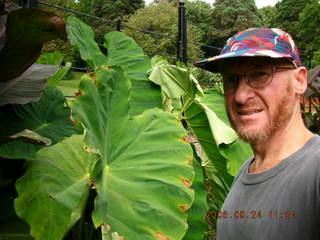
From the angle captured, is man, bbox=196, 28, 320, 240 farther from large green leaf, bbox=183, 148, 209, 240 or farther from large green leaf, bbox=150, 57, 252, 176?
large green leaf, bbox=150, 57, 252, 176

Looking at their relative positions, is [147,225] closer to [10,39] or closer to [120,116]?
[120,116]

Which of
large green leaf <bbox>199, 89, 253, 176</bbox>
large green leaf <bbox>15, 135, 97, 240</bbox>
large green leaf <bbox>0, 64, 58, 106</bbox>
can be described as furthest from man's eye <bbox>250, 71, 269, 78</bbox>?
large green leaf <bbox>199, 89, 253, 176</bbox>

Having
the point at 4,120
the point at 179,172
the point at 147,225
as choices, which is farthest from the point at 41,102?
the point at 147,225

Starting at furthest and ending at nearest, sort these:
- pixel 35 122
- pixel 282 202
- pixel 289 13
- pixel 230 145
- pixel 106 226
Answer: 1. pixel 289 13
2. pixel 230 145
3. pixel 35 122
4. pixel 106 226
5. pixel 282 202

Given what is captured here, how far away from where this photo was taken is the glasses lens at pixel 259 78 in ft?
3.34

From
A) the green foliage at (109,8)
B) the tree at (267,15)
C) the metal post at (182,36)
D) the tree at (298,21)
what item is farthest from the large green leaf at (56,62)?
the tree at (267,15)

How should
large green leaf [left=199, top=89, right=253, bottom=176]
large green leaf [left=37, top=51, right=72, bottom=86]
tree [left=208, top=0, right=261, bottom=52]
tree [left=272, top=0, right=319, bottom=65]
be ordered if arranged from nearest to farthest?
large green leaf [left=199, top=89, right=253, bottom=176]
large green leaf [left=37, top=51, right=72, bottom=86]
tree [left=272, top=0, right=319, bottom=65]
tree [left=208, top=0, right=261, bottom=52]

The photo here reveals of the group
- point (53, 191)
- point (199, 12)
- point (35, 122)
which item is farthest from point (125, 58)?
point (199, 12)

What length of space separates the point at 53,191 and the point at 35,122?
467mm

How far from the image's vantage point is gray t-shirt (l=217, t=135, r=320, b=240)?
85cm

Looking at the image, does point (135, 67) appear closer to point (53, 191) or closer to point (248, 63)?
point (53, 191)

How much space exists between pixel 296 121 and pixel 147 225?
19.8 inches

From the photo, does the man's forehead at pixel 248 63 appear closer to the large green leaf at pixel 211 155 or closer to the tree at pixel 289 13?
the large green leaf at pixel 211 155

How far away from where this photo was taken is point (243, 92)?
1.06m
